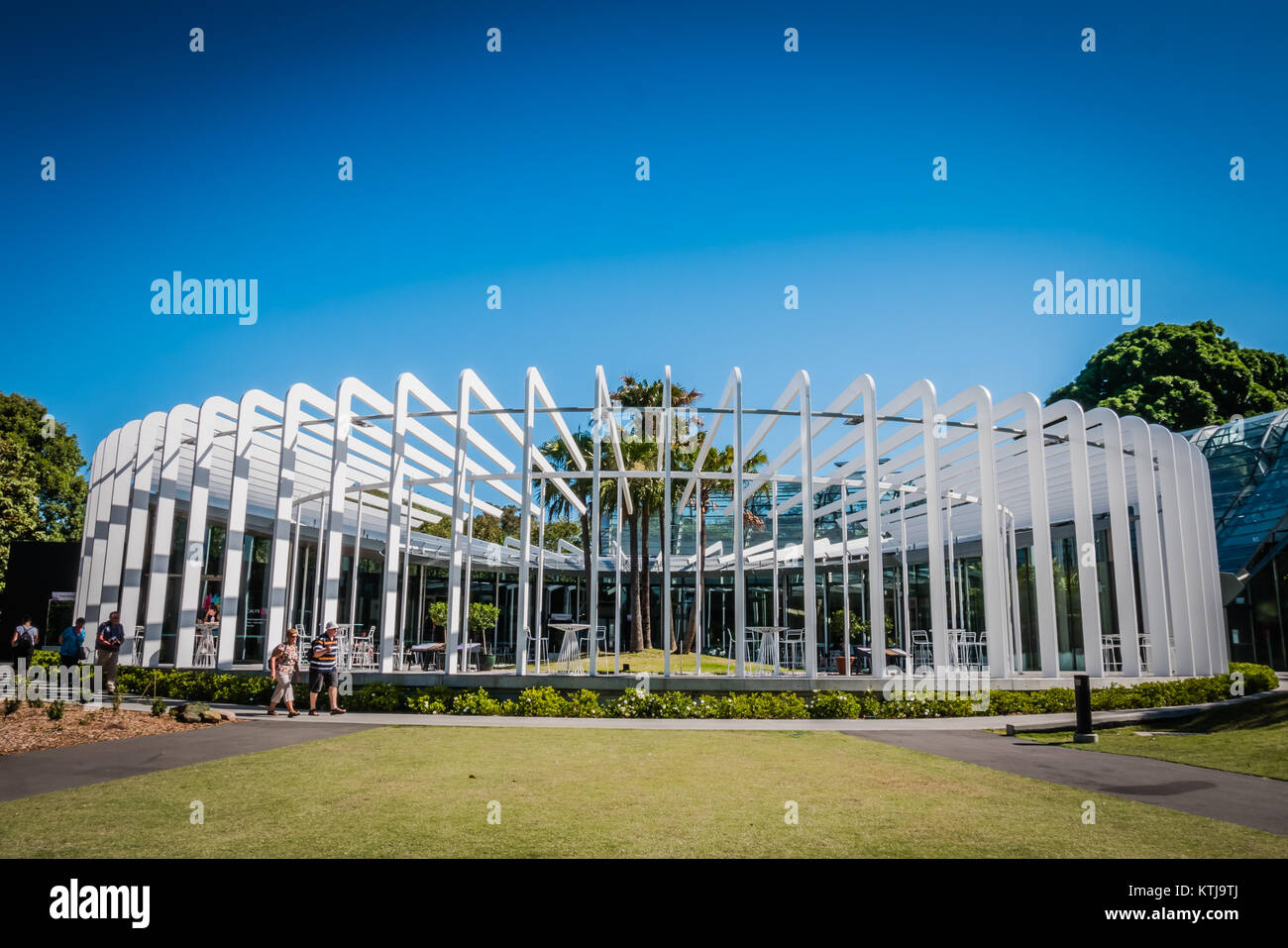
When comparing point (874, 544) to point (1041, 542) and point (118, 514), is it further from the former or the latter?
point (118, 514)

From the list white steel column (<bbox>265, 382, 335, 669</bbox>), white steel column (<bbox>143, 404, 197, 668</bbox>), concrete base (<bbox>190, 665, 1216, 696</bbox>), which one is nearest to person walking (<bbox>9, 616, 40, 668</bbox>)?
white steel column (<bbox>143, 404, 197, 668</bbox>)

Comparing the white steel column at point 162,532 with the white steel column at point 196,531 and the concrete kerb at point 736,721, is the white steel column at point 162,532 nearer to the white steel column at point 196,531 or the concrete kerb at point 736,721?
the white steel column at point 196,531

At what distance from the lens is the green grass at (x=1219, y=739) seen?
802cm

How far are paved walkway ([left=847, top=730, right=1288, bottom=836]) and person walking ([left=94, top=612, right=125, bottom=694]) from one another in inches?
531

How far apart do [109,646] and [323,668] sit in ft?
16.5

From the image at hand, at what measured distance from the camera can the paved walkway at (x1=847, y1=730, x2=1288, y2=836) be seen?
229 inches

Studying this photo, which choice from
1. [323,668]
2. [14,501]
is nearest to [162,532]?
[323,668]

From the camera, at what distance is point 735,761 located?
8008mm

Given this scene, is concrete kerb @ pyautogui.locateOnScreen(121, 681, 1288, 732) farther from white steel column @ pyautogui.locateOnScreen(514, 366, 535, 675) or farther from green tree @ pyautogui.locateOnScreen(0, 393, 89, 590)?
green tree @ pyautogui.locateOnScreen(0, 393, 89, 590)

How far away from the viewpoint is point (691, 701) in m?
12.1

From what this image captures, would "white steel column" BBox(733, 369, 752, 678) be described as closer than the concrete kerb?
No
